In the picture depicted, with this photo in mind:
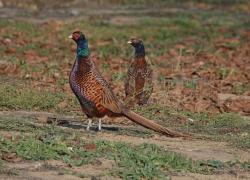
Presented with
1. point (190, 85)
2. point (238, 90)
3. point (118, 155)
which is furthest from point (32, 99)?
point (238, 90)

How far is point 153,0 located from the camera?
21734 millimetres

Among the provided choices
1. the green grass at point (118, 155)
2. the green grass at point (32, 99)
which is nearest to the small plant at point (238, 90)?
the green grass at point (32, 99)

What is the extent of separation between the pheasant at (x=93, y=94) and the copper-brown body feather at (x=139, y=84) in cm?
131

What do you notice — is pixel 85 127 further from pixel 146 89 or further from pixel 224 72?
pixel 224 72

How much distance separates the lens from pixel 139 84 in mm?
7812

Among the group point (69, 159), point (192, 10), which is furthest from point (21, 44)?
→ point (192, 10)

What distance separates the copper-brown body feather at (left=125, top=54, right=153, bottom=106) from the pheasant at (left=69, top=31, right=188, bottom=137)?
51.5 inches

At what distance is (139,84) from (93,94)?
181cm

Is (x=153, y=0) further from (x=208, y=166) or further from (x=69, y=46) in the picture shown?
(x=208, y=166)

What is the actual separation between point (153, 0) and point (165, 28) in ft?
22.0

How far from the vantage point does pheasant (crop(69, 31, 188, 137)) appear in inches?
238

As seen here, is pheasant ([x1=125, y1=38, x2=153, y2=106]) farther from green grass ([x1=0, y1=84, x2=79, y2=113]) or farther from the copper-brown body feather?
green grass ([x1=0, y1=84, x2=79, y2=113])

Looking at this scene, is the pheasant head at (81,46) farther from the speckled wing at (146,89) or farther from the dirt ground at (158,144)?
the speckled wing at (146,89)

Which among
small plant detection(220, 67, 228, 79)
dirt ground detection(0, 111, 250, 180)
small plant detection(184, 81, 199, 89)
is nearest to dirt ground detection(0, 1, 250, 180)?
dirt ground detection(0, 111, 250, 180)
